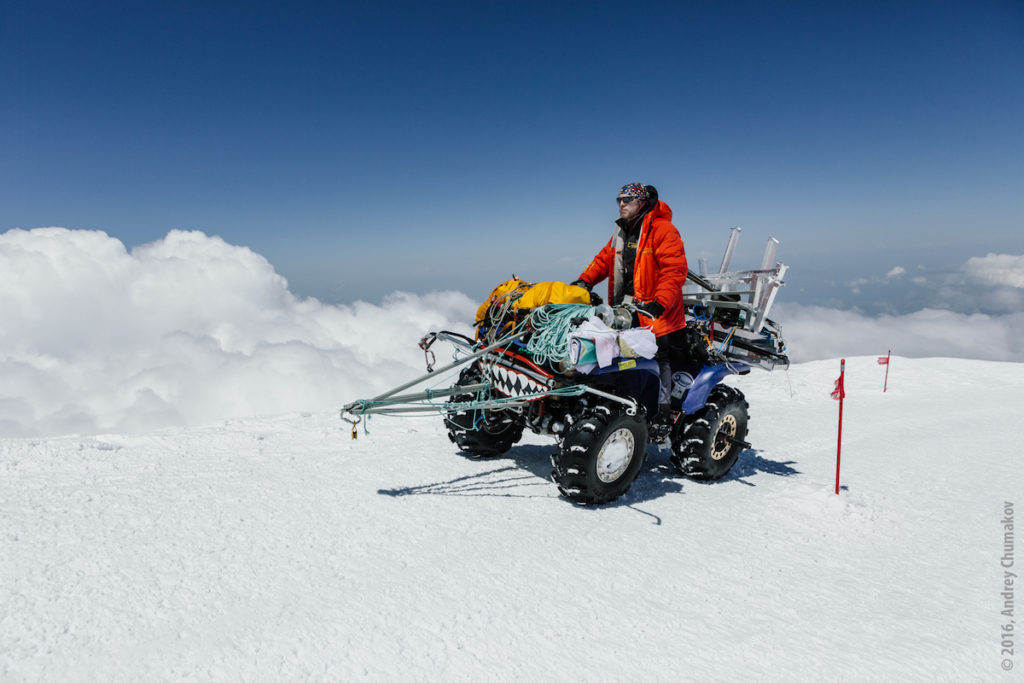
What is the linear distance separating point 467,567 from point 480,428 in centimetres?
227

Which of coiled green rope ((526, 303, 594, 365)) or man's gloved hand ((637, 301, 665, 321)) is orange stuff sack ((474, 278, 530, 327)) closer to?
coiled green rope ((526, 303, 594, 365))

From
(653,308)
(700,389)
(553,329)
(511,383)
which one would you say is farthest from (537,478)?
(653,308)

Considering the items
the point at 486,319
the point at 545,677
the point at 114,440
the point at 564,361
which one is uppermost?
the point at 486,319

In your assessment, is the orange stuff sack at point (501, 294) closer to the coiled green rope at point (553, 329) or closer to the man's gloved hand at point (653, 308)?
the coiled green rope at point (553, 329)

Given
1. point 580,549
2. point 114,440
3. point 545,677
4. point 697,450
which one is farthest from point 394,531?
point 114,440

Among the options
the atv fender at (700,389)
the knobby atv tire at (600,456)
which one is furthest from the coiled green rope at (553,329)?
the atv fender at (700,389)

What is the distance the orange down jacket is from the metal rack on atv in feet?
1.21

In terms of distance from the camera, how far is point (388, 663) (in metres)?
2.87

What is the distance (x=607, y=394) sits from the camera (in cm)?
482

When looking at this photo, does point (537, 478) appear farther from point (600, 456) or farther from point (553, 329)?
point (553, 329)

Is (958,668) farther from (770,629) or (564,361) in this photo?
(564,361)

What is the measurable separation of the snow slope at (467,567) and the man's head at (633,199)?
2.72m

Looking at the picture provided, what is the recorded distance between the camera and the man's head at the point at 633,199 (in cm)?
554

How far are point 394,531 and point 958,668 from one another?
3569 millimetres
